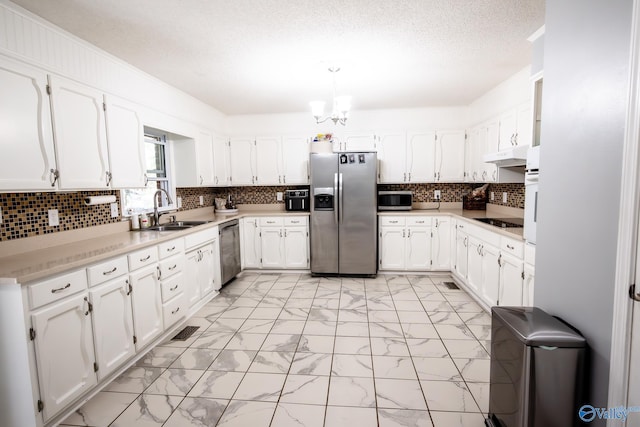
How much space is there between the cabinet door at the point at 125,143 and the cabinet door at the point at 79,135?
0.07 m

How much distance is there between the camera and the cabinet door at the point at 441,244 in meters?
4.27

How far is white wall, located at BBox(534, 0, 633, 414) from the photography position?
122cm

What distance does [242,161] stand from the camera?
15.9ft

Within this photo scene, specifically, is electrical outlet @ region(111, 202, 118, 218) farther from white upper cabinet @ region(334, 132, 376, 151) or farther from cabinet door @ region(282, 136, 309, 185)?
white upper cabinet @ region(334, 132, 376, 151)

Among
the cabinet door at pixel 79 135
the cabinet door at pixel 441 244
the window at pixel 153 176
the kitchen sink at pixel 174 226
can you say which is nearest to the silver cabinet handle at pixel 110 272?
the cabinet door at pixel 79 135

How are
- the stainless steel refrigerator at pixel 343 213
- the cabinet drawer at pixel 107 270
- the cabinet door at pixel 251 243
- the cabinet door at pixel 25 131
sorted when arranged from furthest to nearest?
1. the cabinet door at pixel 251 243
2. the stainless steel refrigerator at pixel 343 213
3. the cabinet drawer at pixel 107 270
4. the cabinet door at pixel 25 131

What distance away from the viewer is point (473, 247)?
349 cm

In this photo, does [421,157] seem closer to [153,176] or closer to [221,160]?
[221,160]

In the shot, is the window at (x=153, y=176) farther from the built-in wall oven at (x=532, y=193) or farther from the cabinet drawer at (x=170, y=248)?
the built-in wall oven at (x=532, y=193)

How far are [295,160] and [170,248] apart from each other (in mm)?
2487

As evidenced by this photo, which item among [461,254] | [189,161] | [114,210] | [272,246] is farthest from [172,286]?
[461,254]

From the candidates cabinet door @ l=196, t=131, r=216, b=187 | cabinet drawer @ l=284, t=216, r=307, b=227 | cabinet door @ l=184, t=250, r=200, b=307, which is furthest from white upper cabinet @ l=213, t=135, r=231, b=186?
cabinet door @ l=184, t=250, r=200, b=307

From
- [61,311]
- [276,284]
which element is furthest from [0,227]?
[276,284]

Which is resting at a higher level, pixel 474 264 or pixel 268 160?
pixel 268 160
